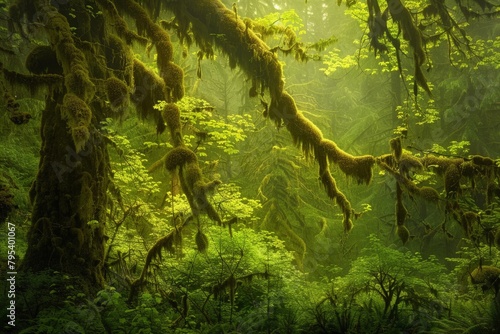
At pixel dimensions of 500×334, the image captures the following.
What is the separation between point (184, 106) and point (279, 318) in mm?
5132

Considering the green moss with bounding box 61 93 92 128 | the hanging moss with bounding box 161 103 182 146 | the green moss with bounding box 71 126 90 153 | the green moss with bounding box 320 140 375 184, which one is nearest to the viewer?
the green moss with bounding box 71 126 90 153

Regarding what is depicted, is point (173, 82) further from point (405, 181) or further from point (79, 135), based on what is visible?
point (405, 181)

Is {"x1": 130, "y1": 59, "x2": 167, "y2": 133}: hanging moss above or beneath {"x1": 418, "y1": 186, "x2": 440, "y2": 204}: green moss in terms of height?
above

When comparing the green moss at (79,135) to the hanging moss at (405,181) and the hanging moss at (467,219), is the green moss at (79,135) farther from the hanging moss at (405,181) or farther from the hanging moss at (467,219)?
the hanging moss at (467,219)

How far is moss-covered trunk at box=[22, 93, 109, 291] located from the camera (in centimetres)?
598

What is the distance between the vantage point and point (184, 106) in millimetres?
9242

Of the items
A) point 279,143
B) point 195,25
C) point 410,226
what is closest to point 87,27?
point 195,25

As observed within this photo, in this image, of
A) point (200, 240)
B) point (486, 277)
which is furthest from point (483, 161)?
point (200, 240)

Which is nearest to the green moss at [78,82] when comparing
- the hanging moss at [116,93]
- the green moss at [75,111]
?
the green moss at [75,111]

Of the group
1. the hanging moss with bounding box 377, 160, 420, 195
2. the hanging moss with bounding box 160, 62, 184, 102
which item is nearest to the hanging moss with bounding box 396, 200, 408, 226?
the hanging moss with bounding box 377, 160, 420, 195

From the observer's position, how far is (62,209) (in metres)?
6.01

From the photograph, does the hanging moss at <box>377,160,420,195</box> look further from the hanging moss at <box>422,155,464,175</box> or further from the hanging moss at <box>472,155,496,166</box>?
the hanging moss at <box>472,155,496,166</box>

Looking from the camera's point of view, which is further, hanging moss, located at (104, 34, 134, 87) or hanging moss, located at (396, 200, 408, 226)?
hanging moss, located at (396, 200, 408, 226)

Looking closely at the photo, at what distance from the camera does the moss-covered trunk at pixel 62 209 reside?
19.6 feet
